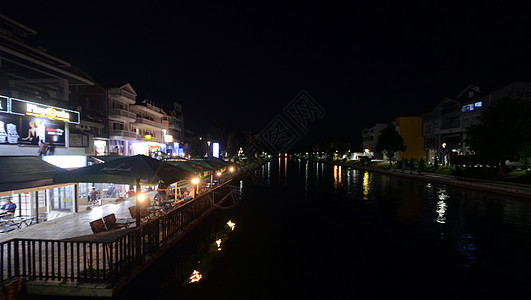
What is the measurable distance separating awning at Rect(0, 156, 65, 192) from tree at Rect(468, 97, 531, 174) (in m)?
43.3

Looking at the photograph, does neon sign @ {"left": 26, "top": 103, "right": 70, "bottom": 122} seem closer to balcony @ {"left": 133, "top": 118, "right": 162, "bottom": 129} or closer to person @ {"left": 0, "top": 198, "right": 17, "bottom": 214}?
person @ {"left": 0, "top": 198, "right": 17, "bottom": 214}

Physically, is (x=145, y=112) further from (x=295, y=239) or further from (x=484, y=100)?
(x=484, y=100)

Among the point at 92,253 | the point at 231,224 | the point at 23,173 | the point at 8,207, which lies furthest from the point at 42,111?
the point at 231,224

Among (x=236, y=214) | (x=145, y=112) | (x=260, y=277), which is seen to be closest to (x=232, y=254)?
(x=260, y=277)

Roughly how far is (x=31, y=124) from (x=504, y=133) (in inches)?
1799

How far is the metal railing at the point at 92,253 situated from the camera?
649 cm

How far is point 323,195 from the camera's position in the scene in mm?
26297

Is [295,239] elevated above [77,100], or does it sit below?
below

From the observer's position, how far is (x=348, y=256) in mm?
10531

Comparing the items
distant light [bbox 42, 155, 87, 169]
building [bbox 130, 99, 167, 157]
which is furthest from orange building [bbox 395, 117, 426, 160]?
distant light [bbox 42, 155, 87, 169]

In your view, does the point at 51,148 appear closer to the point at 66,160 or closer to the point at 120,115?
the point at 66,160

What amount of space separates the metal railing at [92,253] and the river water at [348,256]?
599mm

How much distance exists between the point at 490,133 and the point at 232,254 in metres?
38.4

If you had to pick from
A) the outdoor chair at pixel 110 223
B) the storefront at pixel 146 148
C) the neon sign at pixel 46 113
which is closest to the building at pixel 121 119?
the storefront at pixel 146 148
